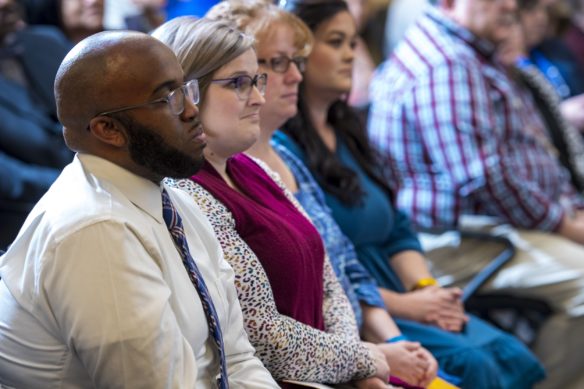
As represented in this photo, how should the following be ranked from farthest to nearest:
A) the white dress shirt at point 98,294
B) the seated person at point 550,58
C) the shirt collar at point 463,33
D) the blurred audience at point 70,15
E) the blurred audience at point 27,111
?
the seated person at point 550,58 < the blurred audience at point 70,15 < the shirt collar at point 463,33 < the blurred audience at point 27,111 < the white dress shirt at point 98,294

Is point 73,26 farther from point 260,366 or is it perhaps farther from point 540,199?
point 260,366

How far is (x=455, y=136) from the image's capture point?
3.18 metres

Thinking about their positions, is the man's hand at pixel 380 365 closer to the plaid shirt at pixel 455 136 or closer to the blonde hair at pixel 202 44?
the blonde hair at pixel 202 44

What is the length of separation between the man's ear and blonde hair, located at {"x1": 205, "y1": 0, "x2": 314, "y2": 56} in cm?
78

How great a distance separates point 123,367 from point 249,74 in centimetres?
74

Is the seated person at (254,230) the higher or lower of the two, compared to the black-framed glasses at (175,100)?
lower

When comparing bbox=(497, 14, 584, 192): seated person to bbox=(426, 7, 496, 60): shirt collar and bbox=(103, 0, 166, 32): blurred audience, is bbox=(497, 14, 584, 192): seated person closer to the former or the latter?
bbox=(426, 7, 496, 60): shirt collar

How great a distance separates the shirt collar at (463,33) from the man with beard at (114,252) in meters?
2.01

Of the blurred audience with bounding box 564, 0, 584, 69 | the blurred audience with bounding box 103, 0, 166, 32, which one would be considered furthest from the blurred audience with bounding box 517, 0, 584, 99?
the blurred audience with bounding box 103, 0, 166, 32

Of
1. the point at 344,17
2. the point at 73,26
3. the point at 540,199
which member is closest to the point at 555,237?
the point at 540,199

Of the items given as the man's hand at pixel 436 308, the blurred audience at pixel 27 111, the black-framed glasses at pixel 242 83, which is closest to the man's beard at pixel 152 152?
the black-framed glasses at pixel 242 83

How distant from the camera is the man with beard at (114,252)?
1336 mm

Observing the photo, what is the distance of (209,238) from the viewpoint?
5.39 ft

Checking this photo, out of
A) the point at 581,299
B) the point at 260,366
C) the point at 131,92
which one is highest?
the point at 131,92
